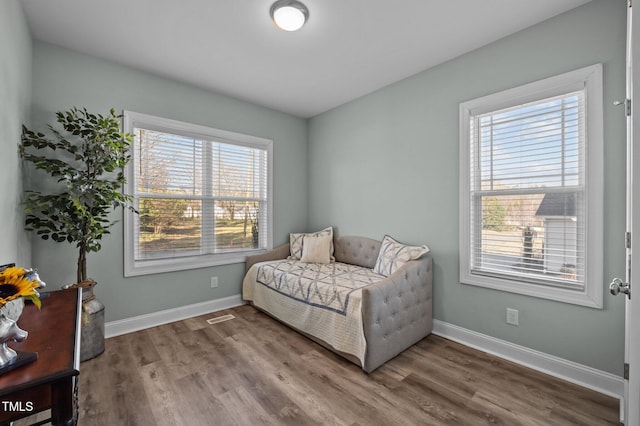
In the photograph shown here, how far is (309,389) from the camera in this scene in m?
1.95

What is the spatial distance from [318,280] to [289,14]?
2.25m

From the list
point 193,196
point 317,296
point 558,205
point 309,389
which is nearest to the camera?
point 309,389

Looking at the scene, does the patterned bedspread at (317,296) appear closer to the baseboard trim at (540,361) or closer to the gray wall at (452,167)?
the gray wall at (452,167)

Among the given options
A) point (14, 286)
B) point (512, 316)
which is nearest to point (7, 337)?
point (14, 286)

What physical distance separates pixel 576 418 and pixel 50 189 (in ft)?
13.6

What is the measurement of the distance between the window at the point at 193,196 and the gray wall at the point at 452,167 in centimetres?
94

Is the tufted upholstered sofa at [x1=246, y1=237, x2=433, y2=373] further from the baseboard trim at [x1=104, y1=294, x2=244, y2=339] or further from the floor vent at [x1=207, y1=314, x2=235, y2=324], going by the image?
Result: the baseboard trim at [x1=104, y1=294, x2=244, y2=339]

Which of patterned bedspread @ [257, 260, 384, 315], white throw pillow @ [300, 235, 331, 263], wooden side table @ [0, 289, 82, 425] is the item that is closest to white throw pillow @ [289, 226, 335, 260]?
white throw pillow @ [300, 235, 331, 263]

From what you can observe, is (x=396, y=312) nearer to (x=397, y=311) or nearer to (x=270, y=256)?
(x=397, y=311)

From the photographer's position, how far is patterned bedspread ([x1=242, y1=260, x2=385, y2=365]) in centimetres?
227

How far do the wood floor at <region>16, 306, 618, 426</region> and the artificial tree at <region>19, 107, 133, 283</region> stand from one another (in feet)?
3.18

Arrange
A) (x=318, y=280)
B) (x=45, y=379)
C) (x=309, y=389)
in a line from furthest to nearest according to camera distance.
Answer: (x=318, y=280), (x=309, y=389), (x=45, y=379)

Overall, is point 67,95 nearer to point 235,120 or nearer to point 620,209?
point 235,120

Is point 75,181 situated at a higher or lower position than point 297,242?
higher
